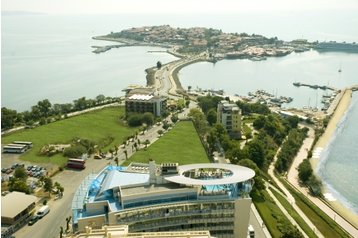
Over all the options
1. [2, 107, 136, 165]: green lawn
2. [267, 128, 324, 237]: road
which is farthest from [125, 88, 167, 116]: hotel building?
[267, 128, 324, 237]: road

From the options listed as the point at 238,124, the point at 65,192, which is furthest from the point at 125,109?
the point at 65,192

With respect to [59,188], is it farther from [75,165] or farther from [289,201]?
[289,201]

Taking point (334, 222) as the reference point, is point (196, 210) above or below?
above

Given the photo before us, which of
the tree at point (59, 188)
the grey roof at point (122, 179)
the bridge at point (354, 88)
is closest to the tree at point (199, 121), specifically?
the tree at point (59, 188)

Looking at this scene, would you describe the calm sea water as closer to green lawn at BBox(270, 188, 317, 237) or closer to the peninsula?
green lawn at BBox(270, 188, 317, 237)

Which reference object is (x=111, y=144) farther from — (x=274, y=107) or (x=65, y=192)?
(x=274, y=107)
